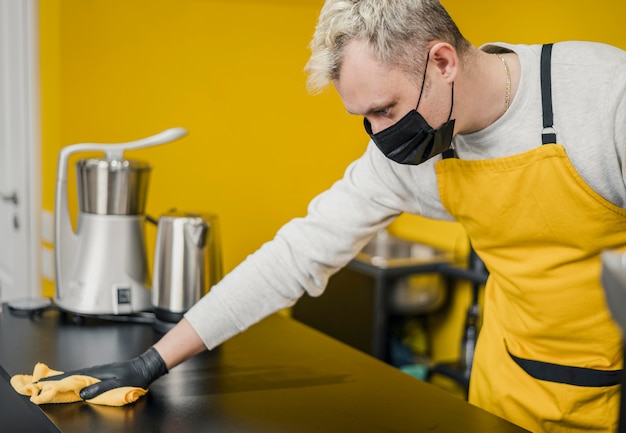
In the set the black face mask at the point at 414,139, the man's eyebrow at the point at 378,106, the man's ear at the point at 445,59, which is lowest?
the black face mask at the point at 414,139

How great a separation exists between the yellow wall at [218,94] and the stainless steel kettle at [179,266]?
0.89 metres

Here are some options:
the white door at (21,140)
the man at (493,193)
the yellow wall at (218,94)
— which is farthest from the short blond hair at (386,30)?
the white door at (21,140)

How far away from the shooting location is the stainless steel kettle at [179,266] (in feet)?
5.82

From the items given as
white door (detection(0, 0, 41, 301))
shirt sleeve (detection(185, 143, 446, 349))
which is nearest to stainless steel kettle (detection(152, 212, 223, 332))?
shirt sleeve (detection(185, 143, 446, 349))

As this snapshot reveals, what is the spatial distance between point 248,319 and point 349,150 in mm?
1557

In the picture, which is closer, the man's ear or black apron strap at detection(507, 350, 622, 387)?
the man's ear

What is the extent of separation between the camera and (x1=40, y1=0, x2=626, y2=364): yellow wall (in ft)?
8.36

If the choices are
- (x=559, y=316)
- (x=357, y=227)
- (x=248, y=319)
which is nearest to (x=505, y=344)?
(x=559, y=316)

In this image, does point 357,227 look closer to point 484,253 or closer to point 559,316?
point 484,253

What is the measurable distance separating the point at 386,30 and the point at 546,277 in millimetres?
514

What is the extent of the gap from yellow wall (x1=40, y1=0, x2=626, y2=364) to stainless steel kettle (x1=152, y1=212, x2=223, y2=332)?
0.89 m

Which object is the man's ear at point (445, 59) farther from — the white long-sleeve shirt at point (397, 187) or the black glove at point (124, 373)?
the black glove at point (124, 373)

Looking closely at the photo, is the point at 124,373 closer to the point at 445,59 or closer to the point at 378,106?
the point at 378,106

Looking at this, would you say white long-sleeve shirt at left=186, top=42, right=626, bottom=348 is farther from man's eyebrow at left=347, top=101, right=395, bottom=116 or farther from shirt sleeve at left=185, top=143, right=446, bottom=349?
man's eyebrow at left=347, top=101, right=395, bottom=116
